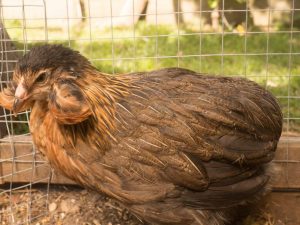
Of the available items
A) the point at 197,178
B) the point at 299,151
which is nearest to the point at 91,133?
the point at 197,178

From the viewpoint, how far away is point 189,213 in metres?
2.57

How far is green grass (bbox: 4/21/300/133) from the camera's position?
4.98 metres

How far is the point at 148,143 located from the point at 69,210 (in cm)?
123

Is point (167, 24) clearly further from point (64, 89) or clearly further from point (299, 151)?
point (64, 89)

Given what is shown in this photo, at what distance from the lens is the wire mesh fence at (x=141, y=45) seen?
138 inches

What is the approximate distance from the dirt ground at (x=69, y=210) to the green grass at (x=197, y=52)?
148 centimetres

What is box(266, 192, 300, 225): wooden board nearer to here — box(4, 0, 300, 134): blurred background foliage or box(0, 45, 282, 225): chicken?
box(4, 0, 300, 134): blurred background foliage

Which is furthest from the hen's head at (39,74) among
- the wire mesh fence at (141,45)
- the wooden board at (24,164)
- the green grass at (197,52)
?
the green grass at (197,52)

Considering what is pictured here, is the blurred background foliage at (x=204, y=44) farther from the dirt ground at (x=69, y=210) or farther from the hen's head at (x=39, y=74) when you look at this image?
the hen's head at (x=39, y=74)

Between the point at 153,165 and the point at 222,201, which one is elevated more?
the point at 153,165

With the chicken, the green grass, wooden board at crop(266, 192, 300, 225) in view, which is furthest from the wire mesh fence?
the chicken

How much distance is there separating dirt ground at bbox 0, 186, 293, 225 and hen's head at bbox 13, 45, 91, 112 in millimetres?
1249

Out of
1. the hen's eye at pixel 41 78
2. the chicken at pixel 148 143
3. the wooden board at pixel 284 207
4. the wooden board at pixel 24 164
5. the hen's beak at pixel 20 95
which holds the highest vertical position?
the hen's eye at pixel 41 78

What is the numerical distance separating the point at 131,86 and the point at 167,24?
4.58 meters
